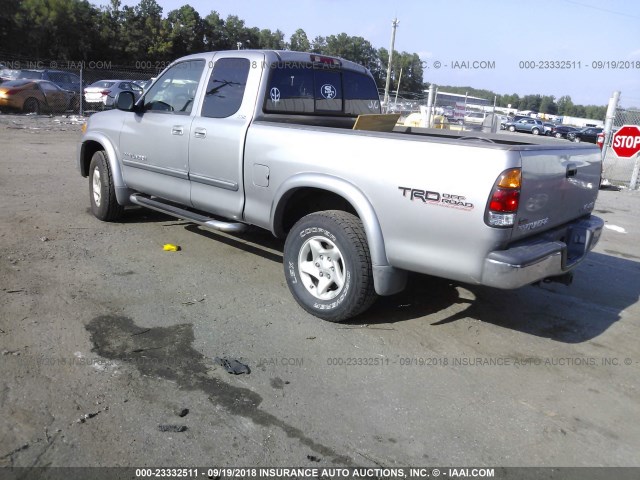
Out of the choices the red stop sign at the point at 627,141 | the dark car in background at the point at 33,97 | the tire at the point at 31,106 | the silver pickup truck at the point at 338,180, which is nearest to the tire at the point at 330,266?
the silver pickup truck at the point at 338,180

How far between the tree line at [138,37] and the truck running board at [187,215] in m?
33.1

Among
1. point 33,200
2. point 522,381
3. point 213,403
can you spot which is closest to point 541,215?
point 522,381

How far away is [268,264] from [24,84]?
1894 cm

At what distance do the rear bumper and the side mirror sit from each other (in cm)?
420

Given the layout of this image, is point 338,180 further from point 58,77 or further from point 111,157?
point 58,77

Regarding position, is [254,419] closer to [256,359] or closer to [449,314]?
[256,359]

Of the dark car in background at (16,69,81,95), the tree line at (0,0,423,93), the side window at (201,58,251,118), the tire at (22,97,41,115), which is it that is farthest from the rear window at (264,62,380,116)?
the tree line at (0,0,423,93)

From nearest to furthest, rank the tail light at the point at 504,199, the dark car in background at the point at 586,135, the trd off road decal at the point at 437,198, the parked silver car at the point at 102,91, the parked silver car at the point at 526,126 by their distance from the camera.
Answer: the tail light at the point at 504,199 < the trd off road decal at the point at 437,198 < the parked silver car at the point at 102,91 < the dark car in background at the point at 586,135 < the parked silver car at the point at 526,126

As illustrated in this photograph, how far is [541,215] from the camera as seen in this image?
3.76 m

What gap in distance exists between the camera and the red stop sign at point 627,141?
1269 centimetres

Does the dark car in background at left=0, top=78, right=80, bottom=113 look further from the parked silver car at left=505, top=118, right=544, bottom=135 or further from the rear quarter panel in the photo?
the parked silver car at left=505, top=118, right=544, bottom=135

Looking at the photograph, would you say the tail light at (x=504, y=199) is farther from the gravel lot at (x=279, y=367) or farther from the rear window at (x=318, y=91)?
the rear window at (x=318, y=91)

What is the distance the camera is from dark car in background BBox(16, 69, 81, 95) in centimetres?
2414

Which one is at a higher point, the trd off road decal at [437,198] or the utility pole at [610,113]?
the utility pole at [610,113]
